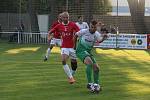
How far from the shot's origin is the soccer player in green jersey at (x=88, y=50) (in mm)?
12984

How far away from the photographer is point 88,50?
13555mm

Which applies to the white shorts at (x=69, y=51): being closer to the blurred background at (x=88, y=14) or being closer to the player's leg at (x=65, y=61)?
the player's leg at (x=65, y=61)

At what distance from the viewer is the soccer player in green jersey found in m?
13.0

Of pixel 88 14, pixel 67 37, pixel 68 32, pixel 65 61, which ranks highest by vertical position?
pixel 88 14

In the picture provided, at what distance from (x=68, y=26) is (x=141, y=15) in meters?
26.1

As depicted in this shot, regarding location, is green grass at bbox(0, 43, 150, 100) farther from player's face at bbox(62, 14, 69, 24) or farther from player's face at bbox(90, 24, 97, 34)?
player's face at bbox(62, 14, 69, 24)

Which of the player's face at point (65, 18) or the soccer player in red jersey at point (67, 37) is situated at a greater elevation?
the player's face at point (65, 18)

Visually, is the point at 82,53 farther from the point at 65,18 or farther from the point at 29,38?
the point at 29,38

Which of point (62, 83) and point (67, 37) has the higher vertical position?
point (67, 37)

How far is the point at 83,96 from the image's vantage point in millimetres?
12430

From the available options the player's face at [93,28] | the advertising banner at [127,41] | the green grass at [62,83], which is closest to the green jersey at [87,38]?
the player's face at [93,28]

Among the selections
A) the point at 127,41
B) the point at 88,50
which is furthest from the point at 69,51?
the point at 127,41

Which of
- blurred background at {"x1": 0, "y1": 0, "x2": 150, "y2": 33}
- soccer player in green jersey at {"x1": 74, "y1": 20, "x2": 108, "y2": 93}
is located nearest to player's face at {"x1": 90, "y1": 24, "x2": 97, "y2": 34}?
soccer player in green jersey at {"x1": 74, "y1": 20, "x2": 108, "y2": 93}

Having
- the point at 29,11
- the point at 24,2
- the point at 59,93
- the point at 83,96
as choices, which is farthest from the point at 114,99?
the point at 24,2
